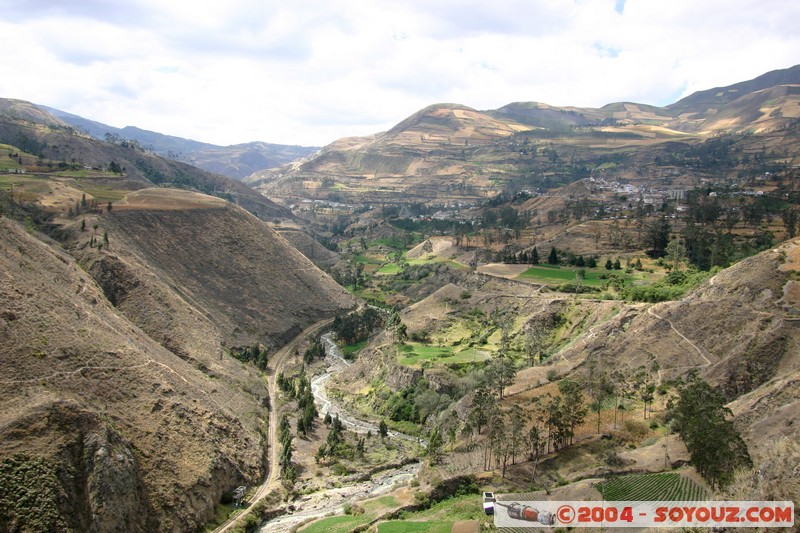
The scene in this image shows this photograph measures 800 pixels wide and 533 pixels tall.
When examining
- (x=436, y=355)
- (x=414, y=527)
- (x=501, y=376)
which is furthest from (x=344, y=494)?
(x=436, y=355)

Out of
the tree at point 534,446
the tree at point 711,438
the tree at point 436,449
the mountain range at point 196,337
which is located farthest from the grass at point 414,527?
the tree at point 711,438

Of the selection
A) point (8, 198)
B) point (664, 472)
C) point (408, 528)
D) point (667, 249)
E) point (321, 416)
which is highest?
point (8, 198)

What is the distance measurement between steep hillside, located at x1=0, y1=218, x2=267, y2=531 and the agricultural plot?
33.5m

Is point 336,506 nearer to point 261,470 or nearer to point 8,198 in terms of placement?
point 261,470

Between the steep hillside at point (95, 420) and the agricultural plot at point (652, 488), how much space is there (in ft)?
110

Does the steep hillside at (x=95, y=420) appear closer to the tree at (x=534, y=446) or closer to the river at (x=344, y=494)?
the river at (x=344, y=494)

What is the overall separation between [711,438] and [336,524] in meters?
29.0

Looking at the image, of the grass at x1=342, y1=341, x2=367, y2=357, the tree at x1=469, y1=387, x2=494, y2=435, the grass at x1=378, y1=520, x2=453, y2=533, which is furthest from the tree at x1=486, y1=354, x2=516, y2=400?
the grass at x1=342, y1=341, x2=367, y2=357

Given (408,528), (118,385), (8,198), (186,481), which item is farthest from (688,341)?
(8,198)

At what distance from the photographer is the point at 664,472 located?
133 feet

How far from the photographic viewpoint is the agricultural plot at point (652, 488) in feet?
117

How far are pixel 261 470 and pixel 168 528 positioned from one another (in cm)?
1392

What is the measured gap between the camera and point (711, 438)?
120 feet

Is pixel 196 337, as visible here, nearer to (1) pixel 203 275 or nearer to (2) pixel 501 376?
(1) pixel 203 275
